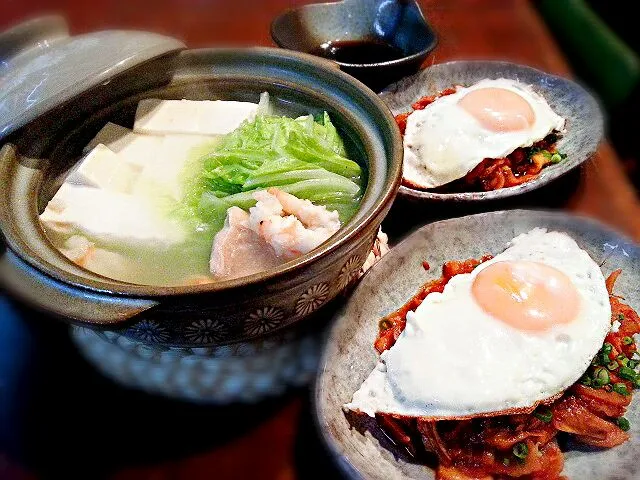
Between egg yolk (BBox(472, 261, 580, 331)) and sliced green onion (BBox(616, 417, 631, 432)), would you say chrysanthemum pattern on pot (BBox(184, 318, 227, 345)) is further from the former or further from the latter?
sliced green onion (BBox(616, 417, 631, 432))

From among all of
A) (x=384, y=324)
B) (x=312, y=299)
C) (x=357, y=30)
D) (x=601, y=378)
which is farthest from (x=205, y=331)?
(x=357, y=30)

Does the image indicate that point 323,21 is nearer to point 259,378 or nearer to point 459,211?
point 459,211

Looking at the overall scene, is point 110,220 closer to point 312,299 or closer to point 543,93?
point 312,299

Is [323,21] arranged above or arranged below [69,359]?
above

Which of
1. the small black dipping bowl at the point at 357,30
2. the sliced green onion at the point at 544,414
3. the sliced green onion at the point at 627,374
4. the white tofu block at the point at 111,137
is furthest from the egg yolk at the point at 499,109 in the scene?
the white tofu block at the point at 111,137

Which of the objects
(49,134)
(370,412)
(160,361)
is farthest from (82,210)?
(370,412)

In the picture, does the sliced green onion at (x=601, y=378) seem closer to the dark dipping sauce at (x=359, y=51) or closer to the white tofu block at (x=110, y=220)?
the white tofu block at (x=110, y=220)
